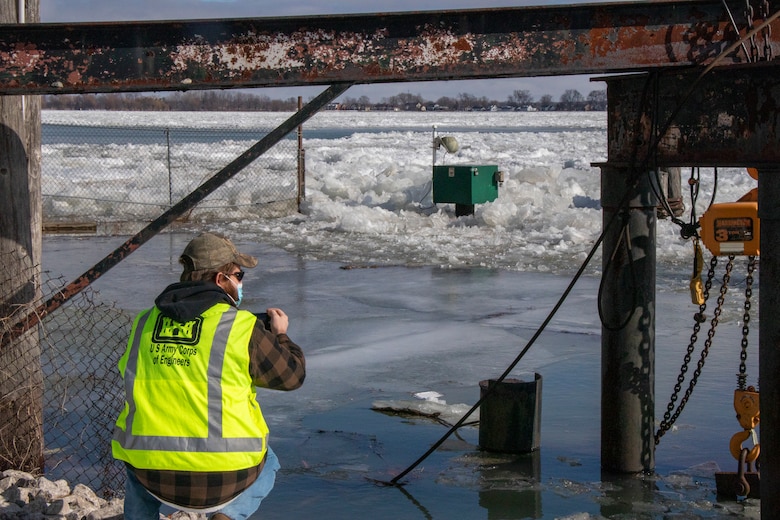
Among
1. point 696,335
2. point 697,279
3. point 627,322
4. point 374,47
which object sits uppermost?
point 374,47

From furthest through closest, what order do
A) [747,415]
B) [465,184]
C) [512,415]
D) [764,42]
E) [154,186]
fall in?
1. [154,186]
2. [465,184]
3. [512,415]
4. [747,415]
5. [764,42]

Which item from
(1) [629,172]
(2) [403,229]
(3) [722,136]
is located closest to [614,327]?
(1) [629,172]

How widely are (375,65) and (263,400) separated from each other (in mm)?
3368

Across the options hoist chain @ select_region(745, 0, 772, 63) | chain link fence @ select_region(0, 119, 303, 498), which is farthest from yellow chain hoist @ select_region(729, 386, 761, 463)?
chain link fence @ select_region(0, 119, 303, 498)

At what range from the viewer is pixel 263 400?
768 centimetres

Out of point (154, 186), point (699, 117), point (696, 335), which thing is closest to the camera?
point (699, 117)

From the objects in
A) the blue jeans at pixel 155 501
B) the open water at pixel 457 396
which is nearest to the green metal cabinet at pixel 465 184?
the open water at pixel 457 396

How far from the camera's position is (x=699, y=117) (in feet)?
17.4

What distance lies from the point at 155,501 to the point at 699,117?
3.40 metres

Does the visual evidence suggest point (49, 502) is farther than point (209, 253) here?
Yes

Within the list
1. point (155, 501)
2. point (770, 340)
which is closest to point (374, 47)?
point (770, 340)

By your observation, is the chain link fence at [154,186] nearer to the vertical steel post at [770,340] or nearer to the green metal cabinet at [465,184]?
the green metal cabinet at [465,184]

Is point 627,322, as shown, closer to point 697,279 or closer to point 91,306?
point 697,279

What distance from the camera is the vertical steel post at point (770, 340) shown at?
4957 millimetres
